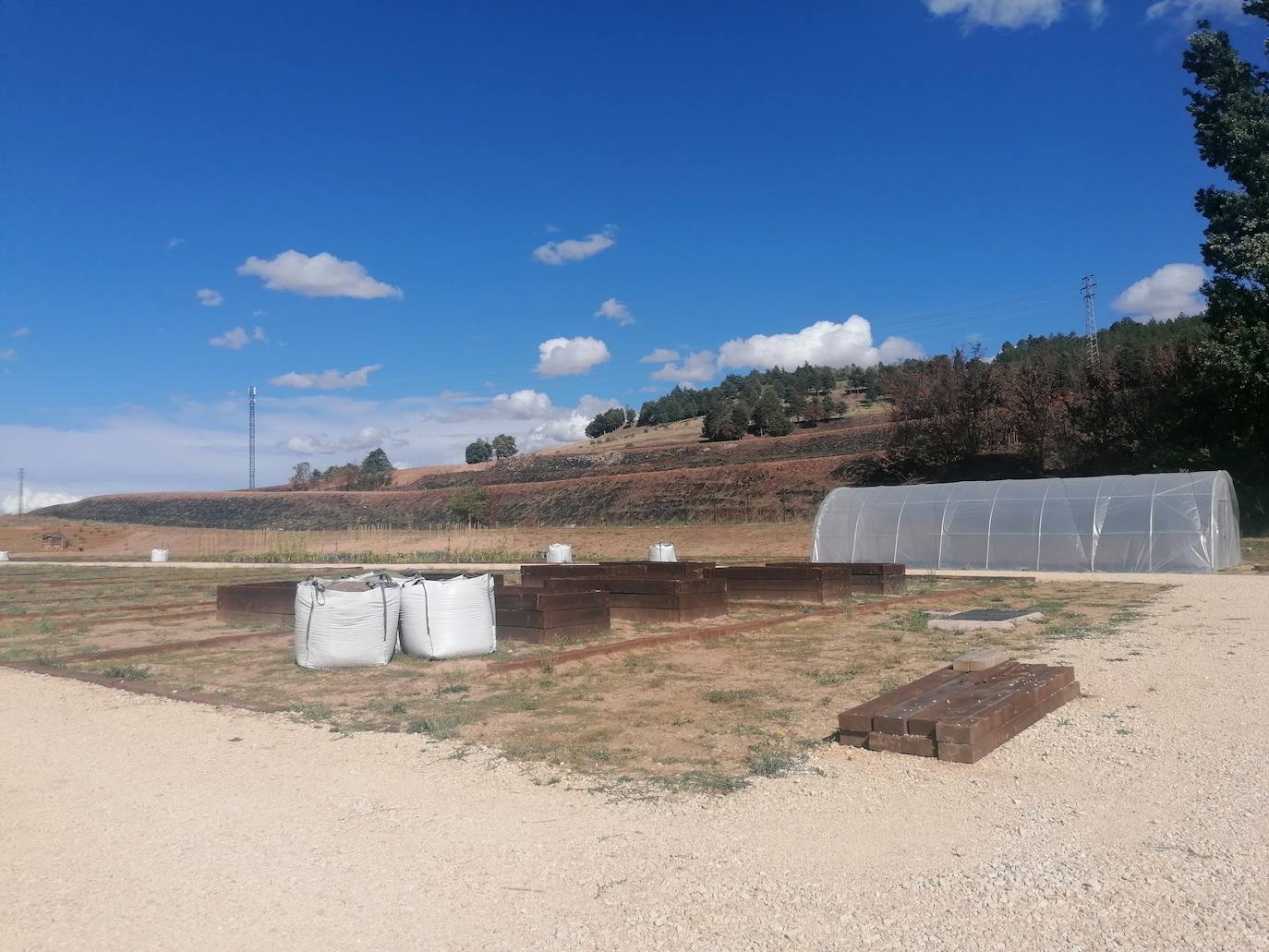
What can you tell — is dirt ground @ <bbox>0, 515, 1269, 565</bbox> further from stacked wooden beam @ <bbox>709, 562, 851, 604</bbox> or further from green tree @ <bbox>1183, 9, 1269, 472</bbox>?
stacked wooden beam @ <bbox>709, 562, 851, 604</bbox>

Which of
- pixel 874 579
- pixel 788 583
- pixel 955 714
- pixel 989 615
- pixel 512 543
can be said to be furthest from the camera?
pixel 512 543

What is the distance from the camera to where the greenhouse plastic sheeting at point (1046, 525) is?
932 inches

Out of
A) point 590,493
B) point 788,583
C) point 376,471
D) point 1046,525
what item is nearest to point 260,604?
point 788,583

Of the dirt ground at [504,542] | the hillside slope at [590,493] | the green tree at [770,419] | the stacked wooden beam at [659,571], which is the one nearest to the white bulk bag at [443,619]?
the stacked wooden beam at [659,571]

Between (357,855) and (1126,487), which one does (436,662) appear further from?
(1126,487)

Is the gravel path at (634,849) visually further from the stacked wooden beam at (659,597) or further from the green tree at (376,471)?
the green tree at (376,471)

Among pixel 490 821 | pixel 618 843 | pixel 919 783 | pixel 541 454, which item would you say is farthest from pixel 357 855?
pixel 541 454

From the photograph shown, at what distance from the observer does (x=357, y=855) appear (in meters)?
4.75

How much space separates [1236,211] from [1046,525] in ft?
45.5

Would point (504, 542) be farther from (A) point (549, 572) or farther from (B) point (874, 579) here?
(B) point (874, 579)

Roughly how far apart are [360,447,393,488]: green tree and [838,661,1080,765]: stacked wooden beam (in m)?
80.5

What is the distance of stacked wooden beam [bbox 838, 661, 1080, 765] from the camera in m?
6.18

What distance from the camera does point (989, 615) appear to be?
546 inches

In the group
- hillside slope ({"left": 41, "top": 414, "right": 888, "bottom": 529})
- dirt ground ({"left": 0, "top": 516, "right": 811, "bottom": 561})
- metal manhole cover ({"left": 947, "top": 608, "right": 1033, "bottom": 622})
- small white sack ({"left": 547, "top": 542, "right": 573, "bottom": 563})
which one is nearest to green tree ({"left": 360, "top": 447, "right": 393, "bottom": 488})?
hillside slope ({"left": 41, "top": 414, "right": 888, "bottom": 529})
